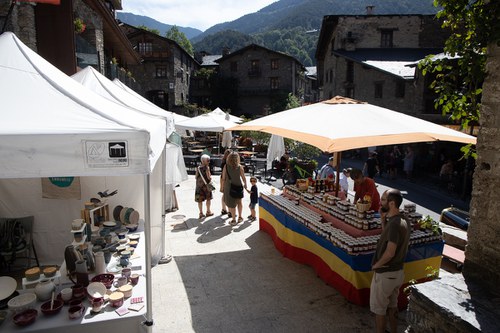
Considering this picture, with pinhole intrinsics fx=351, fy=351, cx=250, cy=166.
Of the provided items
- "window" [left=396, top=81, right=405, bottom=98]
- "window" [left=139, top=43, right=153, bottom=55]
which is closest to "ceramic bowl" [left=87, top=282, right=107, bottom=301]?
"window" [left=396, top=81, right=405, bottom=98]

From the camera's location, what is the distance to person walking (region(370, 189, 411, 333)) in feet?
13.5

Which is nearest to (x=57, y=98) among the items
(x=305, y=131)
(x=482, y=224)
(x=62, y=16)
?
(x=305, y=131)

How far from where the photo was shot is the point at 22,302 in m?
3.27

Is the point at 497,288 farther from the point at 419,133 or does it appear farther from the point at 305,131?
the point at 305,131

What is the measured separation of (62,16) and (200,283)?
305 inches

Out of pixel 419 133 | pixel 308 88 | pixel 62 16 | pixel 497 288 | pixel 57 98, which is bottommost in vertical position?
pixel 497 288

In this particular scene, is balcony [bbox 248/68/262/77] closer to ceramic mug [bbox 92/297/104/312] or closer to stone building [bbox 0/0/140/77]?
stone building [bbox 0/0/140/77]

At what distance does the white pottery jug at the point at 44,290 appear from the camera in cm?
341

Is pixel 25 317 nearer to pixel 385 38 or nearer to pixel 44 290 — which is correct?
pixel 44 290

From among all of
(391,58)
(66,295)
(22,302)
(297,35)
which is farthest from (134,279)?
(297,35)

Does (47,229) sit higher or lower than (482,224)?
lower

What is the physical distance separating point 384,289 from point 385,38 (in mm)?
31257

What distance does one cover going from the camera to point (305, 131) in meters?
5.43

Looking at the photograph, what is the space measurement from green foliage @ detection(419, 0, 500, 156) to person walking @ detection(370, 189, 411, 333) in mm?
1132
